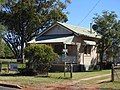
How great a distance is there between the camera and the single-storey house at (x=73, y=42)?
37.2 meters

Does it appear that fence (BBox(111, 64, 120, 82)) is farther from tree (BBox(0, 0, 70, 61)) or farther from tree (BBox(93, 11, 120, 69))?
tree (BBox(0, 0, 70, 61))

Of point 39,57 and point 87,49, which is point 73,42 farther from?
point 39,57

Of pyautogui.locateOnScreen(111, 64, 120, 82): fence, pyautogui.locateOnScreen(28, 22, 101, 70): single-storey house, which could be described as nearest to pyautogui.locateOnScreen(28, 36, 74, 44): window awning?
pyautogui.locateOnScreen(28, 22, 101, 70): single-storey house

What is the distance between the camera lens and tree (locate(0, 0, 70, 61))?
55.1m

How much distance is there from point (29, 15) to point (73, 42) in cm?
1977

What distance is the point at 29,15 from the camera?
55500 millimetres

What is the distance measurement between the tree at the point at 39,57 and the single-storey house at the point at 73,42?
8086 millimetres

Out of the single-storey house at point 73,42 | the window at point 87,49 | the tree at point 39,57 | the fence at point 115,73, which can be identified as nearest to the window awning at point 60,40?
the single-storey house at point 73,42

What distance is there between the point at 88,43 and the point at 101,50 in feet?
8.89

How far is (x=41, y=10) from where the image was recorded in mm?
57125

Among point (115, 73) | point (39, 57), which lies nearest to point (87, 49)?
point (39, 57)

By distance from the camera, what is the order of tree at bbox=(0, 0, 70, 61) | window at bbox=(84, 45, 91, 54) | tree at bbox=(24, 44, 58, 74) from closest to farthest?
tree at bbox=(24, 44, 58, 74) < window at bbox=(84, 45, 91, 54) < tree at bbox=(0, 0, 70, 61)

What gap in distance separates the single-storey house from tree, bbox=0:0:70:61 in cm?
1479

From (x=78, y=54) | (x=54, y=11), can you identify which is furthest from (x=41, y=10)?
(x=78, y=54)
